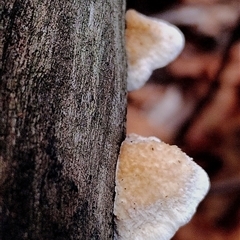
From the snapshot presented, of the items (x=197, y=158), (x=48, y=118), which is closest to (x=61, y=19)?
(x=48, y=118)

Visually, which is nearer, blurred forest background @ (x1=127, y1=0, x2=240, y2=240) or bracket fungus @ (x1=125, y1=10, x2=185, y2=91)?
bracket fungus @ (x1=125, y1=10, x2=185, y2=91)

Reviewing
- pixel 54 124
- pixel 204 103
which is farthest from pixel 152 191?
pixel 204 103

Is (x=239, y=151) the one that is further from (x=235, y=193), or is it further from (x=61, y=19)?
(x=61, y=19)

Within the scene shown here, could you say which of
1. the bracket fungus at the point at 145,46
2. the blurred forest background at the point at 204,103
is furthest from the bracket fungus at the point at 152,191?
the blurred forest background at the point at 204,103

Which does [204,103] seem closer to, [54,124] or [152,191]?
[152,191]

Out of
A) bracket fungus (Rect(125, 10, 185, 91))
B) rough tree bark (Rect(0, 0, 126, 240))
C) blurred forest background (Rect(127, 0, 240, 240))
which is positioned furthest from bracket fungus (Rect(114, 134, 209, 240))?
blurred forest background (Rect(127, 0, 240, 240))

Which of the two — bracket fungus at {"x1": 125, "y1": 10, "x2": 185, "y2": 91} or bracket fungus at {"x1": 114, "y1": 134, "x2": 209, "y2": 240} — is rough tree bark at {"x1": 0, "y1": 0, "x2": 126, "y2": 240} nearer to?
bracket fungus at {"x1": 114, "y1": 134, "x2": 209, "y2": 240}
